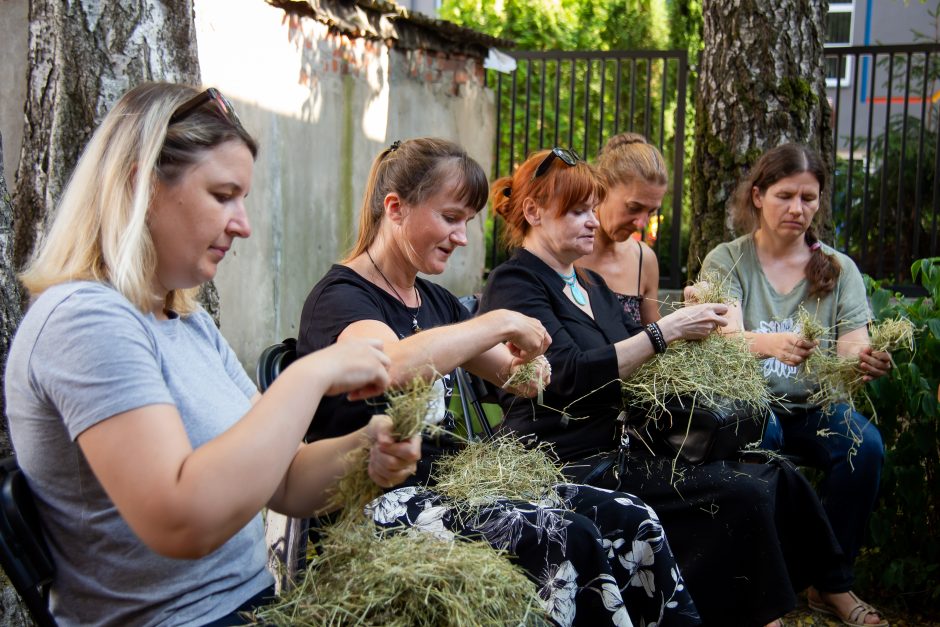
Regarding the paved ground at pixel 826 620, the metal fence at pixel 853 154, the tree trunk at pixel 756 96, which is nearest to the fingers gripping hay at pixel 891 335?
the paved ground at pixel 826 620

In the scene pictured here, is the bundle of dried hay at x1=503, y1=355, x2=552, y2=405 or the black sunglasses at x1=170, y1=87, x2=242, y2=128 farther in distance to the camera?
the bundle of dried hay at x1=503, y1=355, x2=552, y2=405

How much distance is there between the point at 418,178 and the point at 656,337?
101cm

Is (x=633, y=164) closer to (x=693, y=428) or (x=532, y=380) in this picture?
(x=693, y=428)

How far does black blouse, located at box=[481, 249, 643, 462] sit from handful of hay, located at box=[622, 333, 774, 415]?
122 millimetres

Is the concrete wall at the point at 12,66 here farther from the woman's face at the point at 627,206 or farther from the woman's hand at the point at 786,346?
the woman's hand at the point at 786,346

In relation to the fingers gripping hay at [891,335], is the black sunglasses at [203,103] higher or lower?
higher

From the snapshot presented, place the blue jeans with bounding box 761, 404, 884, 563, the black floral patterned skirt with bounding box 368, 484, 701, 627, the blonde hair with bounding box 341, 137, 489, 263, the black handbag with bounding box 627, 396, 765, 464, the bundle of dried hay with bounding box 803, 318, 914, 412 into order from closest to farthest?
the black floral patterned skirt with bounding box 368, 484, 701, 627, the blonde hair with bounding box 341, 137, 489, 263, the black handbag with bounding box 627, 396, 765, 464, the bundle of dried hay with bounding box 803, 318, 914, 412, the blue jeans with bounding box 761, 404, 884, 563

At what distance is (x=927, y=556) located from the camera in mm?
4039

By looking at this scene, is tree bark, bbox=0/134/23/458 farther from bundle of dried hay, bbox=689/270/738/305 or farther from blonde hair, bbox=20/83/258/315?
bundle of dried hay, bbox=689/270/738/305

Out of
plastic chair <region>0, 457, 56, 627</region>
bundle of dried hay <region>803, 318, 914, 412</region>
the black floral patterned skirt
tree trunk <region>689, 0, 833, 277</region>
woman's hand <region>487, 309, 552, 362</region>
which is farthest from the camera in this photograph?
tree trunk <region>689, 0, 833, 277</region>

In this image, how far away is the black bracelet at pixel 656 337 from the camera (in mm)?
3311

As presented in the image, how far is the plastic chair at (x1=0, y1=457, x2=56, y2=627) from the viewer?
5.52 ft

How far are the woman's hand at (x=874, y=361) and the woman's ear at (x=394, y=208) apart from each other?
1.89 m

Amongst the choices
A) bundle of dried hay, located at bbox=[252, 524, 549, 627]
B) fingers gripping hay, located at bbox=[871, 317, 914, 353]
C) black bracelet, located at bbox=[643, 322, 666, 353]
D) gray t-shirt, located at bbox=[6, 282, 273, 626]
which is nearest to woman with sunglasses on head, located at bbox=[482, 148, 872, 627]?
black bracelet, located at bbox=[643, 322, 666, 353]
